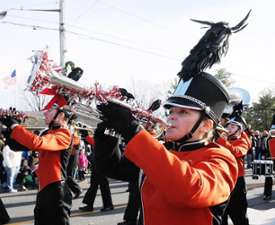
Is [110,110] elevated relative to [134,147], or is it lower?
elevated

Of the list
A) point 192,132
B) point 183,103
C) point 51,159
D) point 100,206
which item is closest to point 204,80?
point 183,103

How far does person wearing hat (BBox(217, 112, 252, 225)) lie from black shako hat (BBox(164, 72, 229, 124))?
3.96m

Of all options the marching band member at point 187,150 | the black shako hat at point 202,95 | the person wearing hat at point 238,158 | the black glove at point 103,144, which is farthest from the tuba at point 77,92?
the person wearing hat at point 238,158

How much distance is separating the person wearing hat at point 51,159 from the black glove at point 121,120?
2.76 meters

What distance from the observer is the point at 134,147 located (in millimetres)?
2172

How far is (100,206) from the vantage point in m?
9.63

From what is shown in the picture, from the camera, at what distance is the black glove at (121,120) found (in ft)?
7.34

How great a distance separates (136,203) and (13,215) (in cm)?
264

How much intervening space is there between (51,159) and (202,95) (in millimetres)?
3295

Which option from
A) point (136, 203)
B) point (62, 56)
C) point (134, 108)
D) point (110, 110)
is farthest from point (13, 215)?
point (62, 56)

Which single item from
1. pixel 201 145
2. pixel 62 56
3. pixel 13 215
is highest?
pixel 62 56

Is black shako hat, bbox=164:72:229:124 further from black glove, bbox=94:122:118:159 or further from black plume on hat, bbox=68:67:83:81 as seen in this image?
black plume on hat, bbox=68:67:83:81

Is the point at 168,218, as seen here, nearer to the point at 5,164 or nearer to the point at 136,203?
the point at 136,203

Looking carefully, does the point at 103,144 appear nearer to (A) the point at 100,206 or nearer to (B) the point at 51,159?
(B) the point at 51,159
